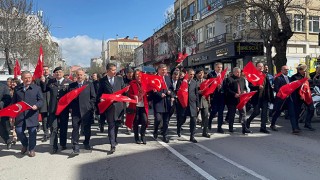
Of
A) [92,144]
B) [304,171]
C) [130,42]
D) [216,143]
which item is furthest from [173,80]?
[130,42]

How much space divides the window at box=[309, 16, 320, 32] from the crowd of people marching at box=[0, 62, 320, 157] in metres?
22.7

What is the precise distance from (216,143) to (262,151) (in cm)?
124

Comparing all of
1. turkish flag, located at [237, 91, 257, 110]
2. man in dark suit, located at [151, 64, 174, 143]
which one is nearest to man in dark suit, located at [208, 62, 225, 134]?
turkish flag, located at [237, 91, 257, 110]

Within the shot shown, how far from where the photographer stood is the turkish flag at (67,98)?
23.5 ft

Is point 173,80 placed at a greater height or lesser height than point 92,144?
Answer: greater

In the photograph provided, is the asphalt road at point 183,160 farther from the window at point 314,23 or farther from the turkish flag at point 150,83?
the window at point 314,23

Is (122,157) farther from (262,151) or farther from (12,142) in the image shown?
(12,142)

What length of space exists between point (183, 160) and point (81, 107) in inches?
96.8

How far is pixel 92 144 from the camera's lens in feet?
27.2

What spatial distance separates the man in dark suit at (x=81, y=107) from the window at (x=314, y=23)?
28306 mm

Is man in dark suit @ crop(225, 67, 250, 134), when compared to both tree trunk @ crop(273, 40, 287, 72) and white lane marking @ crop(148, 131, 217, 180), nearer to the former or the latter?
white lane marking @ crop(148, 131, 217, 180)

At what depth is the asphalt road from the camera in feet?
18.5

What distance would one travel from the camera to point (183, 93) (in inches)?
324

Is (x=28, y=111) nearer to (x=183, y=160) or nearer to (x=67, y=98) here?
(x=67, y=98)
